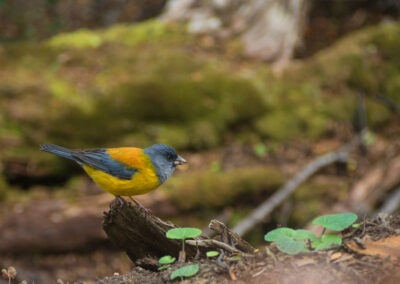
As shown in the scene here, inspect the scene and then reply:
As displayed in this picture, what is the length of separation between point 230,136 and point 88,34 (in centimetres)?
328

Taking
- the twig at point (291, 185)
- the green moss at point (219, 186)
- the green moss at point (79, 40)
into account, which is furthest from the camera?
the green moss at point (79, 40)

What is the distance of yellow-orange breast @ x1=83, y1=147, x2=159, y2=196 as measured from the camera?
193 inches

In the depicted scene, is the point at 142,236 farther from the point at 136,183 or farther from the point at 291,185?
the point at 291,185

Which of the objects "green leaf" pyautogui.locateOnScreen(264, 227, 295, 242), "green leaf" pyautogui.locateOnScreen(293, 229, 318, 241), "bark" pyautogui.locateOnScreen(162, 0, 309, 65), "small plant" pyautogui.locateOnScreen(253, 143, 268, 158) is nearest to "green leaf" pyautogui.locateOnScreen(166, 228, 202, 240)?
"green leaf" pyautogui.locateOnScreen(264, 227, 295, 242)

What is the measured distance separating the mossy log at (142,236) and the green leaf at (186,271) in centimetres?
46

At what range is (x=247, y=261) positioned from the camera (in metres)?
3.08

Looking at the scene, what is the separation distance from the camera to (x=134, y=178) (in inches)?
194

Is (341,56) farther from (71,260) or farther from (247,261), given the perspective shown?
(247,261)

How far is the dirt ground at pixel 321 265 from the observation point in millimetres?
2854

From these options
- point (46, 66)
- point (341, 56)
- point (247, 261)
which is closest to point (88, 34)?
point (46, 66)

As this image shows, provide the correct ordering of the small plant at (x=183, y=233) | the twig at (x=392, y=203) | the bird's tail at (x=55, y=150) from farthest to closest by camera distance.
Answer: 1. the twig at (x=392, y=203)
2. the bird's tail at (x=55, y=150)
3. the small plant at (x=183, y=233)

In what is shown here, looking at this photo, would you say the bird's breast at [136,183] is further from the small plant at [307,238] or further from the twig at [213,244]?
the small plant at [307,238]

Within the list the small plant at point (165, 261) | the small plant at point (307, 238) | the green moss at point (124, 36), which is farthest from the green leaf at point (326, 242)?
the green moss at point (124, 36)

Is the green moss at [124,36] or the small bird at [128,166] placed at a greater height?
the green moss at [124,36]
